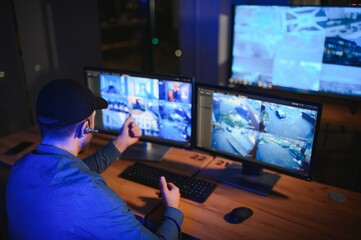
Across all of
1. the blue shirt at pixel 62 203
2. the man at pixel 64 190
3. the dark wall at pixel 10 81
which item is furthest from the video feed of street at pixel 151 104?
the dark wall at pixel 10 81

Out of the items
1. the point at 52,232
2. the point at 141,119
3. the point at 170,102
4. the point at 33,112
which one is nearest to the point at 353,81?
the point at 170,102

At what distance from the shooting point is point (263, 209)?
169 centimetres

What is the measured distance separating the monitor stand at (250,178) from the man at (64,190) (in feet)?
1.86

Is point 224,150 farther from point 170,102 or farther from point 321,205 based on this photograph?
point 321,205

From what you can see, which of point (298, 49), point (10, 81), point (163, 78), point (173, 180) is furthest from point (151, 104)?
point (10, 81)

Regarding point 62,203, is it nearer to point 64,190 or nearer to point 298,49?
point 64,190

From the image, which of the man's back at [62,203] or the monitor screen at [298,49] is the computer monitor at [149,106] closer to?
the man's back at [62,203]

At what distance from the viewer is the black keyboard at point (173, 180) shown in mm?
1787

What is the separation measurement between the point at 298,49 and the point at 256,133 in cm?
100

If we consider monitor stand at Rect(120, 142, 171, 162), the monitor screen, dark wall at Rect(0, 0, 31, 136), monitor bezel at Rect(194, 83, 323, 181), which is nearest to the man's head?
monitor bezel at Rect(194, 83, 323, 181)

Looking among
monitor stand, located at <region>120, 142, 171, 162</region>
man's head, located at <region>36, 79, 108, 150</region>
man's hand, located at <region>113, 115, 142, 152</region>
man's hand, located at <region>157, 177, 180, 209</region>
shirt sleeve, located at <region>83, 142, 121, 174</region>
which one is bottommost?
monitor stand, located at <region>120, 142, 171, 162</region>

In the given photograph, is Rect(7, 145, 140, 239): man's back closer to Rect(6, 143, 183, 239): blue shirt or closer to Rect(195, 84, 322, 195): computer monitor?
Rect(6, 143, 183, 239): blue shirt

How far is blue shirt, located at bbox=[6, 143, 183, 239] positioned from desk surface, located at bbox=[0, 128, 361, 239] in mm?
339

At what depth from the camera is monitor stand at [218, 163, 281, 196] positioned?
1.84 metres
